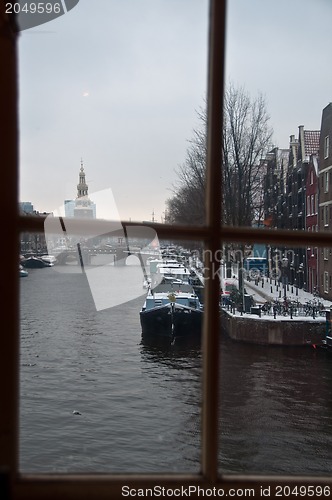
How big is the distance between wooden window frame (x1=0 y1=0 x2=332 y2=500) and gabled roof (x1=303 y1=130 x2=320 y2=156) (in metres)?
6.42

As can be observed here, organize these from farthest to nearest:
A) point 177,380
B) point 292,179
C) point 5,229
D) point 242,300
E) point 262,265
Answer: point 177,380 < point 242,300 < point 292,179 < point 262,265 < point 5,229

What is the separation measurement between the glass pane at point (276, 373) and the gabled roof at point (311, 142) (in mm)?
1480

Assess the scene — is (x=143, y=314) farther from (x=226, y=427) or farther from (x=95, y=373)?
(x=226, y=427)

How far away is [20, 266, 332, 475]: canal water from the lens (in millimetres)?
7301

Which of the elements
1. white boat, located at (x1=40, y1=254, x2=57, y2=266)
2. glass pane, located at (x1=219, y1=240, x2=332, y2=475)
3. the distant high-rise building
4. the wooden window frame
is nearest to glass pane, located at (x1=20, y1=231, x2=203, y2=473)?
glass pane, located at (x1=219, y1=240, x2=332, y2=475)

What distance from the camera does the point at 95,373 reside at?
9.36 m

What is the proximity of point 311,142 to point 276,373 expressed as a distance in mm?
4697

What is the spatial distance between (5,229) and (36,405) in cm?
866

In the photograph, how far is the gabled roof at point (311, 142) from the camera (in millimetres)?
6809

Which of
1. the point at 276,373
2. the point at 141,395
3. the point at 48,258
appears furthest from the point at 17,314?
the point at 276,373

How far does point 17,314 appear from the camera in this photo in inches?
16.8

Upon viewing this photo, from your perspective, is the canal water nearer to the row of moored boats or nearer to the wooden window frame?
the row of moored boats

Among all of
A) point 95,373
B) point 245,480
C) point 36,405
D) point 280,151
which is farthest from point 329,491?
point 95,373

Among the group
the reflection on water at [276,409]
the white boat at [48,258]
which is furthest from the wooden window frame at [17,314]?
the reflection on water at [276,409]
